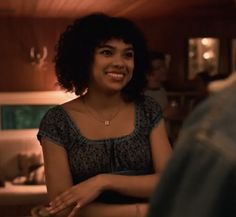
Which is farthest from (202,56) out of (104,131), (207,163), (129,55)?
(207,163)

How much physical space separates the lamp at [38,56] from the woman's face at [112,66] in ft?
11.3

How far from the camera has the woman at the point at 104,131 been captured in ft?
4.41

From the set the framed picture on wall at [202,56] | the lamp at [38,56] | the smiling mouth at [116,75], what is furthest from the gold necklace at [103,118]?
the framed picture on wall at [202,56]

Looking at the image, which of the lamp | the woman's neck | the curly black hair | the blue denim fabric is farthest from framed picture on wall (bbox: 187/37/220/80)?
the blue denim fabric

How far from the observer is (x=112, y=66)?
1447mm

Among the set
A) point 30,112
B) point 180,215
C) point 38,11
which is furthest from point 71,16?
point 180,215

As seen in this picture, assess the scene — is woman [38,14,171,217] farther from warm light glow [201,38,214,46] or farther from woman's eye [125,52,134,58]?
warm light glow [201,38,214,46]

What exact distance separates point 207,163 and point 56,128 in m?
1.10

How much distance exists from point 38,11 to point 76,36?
10.2 feet

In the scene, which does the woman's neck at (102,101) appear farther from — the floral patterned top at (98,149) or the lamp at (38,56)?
the lamp at (38,56)

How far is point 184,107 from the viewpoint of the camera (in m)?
5.03

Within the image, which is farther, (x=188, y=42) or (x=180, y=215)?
(x=188, y=42)

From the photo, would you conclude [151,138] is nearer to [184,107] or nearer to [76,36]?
[76,36]

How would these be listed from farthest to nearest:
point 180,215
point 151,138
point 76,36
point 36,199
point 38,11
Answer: point 38,11 → point 36,199 → point 76,36 → point 151,138 → point 180,215
